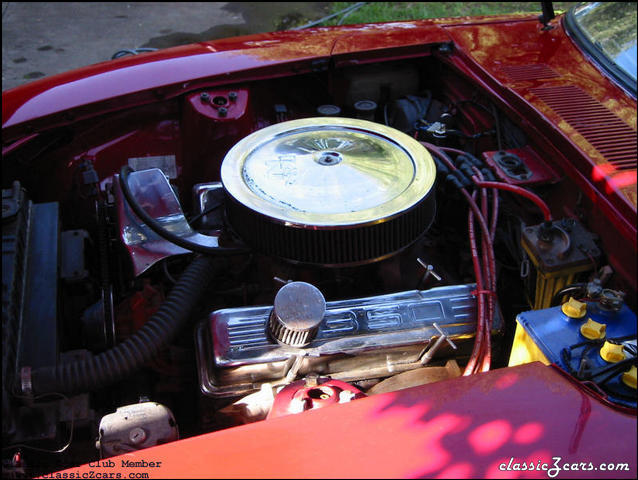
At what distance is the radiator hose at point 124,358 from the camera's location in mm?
1285

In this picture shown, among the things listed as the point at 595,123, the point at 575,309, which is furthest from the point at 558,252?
the point at 595,123

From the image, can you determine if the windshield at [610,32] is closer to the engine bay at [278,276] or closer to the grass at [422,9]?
the engine bay at [278,276]

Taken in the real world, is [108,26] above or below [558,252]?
below

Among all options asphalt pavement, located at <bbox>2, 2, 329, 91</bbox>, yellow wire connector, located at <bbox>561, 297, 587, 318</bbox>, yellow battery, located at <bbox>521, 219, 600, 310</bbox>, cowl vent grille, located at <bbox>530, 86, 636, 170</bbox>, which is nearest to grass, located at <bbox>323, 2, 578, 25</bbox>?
asphalt pavement, located at <bbox>2, 2, 329, 91</bbox>

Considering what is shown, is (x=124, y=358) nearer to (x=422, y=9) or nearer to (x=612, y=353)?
(x=612, y=353)

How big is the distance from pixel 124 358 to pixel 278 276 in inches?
17.1

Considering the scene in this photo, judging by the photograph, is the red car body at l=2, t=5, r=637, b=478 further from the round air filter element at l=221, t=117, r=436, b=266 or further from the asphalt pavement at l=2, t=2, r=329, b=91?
the asphalt pavement at l=2, t=2, r=329, b=91

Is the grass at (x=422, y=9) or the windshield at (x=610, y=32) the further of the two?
the grass at (x=422, y=9)

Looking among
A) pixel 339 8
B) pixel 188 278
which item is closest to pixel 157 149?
pixel 188 278

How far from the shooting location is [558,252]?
1.29 m

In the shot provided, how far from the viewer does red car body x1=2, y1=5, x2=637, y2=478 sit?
0.87 metres

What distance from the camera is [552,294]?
53.0 inches

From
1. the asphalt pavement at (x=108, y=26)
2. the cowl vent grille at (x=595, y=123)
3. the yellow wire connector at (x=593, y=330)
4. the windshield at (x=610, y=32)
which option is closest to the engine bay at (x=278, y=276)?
the yellow wire connector at (x=593, y=330)

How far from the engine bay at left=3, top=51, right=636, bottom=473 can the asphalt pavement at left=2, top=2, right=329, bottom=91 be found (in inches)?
140
